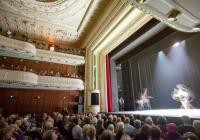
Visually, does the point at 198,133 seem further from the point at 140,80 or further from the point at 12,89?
the point at 12,89

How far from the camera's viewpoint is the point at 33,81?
1032cm

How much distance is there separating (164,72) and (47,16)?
8.77 meters

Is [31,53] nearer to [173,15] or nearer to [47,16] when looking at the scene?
[47,16]

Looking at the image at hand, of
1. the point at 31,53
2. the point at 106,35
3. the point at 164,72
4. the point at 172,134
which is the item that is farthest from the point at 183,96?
the point at 31,53

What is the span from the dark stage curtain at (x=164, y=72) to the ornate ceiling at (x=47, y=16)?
4778mm

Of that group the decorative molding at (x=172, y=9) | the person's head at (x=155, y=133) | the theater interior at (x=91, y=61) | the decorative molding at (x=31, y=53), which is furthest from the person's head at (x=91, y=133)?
the decorative molding at (x=31, y=53)

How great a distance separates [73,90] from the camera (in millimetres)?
13273

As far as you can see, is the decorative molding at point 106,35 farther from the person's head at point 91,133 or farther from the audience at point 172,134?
the person's head at point 91,133

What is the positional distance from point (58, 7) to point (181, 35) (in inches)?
292

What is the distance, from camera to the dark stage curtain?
845 centimetres

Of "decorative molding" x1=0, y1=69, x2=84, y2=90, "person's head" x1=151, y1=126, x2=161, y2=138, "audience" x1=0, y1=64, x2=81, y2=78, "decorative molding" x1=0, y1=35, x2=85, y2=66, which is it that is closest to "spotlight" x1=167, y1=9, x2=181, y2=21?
"person's head" x1=151, y1=126, x2=161, y2=138

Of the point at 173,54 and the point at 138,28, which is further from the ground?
the point at 138,28

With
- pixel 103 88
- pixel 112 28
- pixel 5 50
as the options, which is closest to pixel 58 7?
pixel 112 28

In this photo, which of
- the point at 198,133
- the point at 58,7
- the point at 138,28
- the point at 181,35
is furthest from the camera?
the point at 58,7
